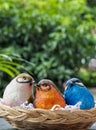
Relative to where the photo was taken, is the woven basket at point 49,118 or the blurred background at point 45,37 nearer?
the woven basket at point 49,118

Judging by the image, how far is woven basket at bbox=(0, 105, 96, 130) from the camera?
1.02 meters

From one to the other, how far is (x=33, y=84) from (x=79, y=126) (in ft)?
0.53

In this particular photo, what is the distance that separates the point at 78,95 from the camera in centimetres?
110

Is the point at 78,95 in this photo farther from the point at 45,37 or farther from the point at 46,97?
the point at 45,37

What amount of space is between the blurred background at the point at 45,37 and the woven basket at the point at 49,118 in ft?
8.45

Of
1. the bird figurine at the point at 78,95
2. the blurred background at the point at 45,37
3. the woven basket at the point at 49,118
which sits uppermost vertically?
the blurred background at the point at 45,37

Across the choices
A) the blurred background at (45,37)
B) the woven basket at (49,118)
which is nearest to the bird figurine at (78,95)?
the woven basket at (49,118)

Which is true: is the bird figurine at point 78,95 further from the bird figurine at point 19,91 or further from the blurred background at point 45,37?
the blurred background at point 45,37

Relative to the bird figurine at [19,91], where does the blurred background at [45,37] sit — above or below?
above

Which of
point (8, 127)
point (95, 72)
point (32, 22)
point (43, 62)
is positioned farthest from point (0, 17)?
point (8, 127)

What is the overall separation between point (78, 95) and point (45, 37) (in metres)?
2.80

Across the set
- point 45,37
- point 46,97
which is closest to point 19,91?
point 46,97

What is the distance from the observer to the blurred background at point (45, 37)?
374cm

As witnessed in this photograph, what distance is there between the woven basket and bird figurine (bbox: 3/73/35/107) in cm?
3
